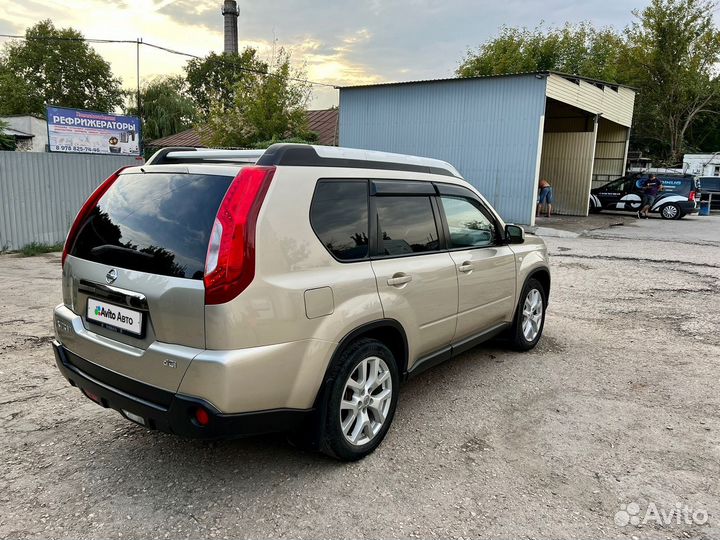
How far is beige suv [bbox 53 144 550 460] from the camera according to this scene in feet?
7.91

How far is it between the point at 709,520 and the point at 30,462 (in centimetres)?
365

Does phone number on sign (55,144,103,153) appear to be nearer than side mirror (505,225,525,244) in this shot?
No

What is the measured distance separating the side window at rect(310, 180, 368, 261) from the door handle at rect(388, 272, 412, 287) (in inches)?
9.3

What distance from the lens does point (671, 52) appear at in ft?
106

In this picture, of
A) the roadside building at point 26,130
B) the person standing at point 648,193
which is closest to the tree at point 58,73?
the roadside building at point 26,130

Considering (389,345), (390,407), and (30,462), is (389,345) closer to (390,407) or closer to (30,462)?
(390,407)

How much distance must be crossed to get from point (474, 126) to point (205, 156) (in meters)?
15.4

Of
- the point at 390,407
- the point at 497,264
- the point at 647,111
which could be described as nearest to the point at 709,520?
the point at 390,407

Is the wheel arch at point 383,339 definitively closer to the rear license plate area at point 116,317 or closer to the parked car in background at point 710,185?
the rear license plate area at point 116,317

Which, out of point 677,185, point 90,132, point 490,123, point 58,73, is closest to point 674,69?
point 677,185

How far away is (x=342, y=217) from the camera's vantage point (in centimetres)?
295

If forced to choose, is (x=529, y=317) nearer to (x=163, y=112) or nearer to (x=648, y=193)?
(x=648, y=193)

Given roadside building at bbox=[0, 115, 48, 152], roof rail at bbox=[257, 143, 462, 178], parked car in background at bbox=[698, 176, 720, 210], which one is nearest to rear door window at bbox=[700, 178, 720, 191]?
parked car in background at bbox=[698, 176, 720, 210]

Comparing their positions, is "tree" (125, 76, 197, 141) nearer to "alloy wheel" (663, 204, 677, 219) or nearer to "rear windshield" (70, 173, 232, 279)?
"alloy wheel" (663, 204, 677, 219)
